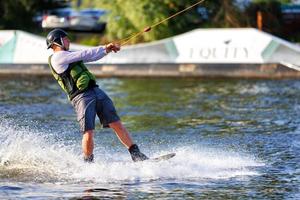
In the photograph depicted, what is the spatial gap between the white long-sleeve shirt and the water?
1299 millimetres

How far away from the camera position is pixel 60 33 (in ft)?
→ 37.8

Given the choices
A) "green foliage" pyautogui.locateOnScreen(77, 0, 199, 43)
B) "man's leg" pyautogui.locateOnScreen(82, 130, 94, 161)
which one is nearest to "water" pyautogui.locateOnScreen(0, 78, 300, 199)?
"man's leg" pyautogui.locateOnScreen(82, 130, 94, 161)

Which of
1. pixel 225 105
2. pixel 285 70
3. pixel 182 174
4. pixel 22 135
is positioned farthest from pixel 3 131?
pixel 285 70

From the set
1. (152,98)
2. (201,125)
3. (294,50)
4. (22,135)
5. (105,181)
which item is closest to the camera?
(105,181)

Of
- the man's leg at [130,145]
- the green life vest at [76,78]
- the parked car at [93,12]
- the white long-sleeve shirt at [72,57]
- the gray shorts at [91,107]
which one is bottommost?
the man's leg at [130,145]

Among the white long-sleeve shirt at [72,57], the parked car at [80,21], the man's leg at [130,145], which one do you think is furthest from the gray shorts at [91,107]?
the parked car at [80,21]

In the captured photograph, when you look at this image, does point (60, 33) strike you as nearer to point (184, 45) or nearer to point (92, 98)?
point (92, 98)

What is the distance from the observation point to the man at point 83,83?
11344 millimetres

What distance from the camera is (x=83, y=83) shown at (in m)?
11.5

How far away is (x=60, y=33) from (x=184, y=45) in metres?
14.3

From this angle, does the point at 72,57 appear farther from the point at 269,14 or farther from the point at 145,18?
the point at 269,14

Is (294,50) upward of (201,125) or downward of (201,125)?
upward

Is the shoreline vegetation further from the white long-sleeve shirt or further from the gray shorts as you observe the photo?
the white long-sleeve shirt

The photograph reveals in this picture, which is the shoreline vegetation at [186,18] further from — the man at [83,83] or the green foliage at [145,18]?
the man at [83,83]
